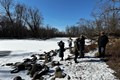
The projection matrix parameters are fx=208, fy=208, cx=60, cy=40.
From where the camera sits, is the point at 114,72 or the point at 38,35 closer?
the point at 114,72

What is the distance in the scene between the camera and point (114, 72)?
11.1 m

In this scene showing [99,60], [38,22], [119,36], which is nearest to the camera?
[99,60]

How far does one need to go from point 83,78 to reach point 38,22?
67.2 metres

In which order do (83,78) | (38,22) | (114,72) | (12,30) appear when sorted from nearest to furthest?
Result: (83,78) → (114,72) → (12,30) → (38,22)

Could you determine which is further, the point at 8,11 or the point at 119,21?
the point at 8,11

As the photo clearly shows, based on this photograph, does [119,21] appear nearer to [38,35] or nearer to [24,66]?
[24,66]

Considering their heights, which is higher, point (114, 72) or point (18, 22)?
point (18, 22)

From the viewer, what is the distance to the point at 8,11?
66438mm

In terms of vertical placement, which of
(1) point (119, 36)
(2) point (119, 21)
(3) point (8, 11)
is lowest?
(1) point (119, 36)

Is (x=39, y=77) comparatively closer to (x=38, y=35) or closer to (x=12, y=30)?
A: (x=12, y=30)

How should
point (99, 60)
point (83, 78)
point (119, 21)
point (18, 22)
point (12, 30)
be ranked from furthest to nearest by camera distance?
point (18, 22) < point (12, 30) < point (119, 21) < point (99, 60) < point (83, 78)

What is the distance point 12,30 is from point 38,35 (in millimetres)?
9997

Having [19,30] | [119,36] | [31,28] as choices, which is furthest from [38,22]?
[119,36]

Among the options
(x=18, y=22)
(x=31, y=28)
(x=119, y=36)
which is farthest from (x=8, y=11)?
(x=119, y=36)
